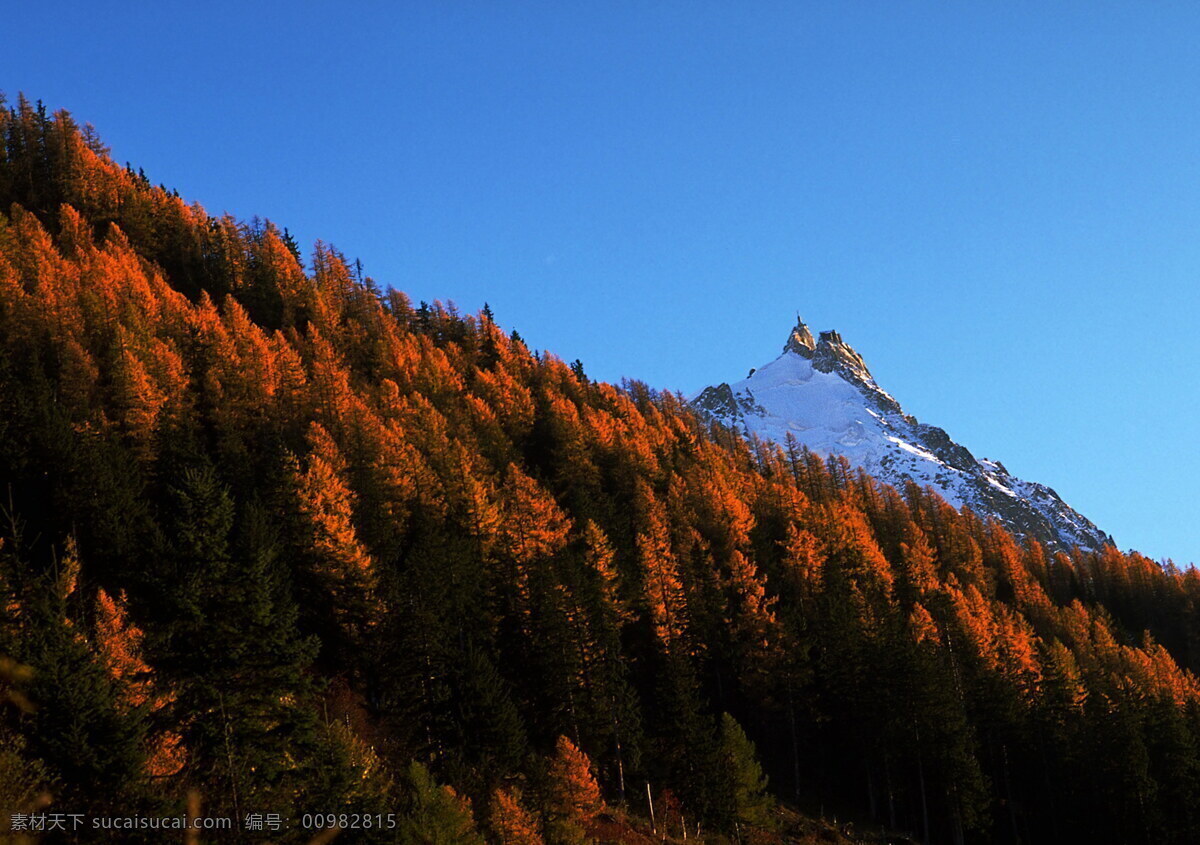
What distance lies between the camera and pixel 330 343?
9362 cm

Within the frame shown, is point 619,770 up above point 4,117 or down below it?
below

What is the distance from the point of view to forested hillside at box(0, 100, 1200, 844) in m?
29.1

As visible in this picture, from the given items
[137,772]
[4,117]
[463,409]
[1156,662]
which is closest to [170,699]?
[137,772]

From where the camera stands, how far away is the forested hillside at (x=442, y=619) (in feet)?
95.3

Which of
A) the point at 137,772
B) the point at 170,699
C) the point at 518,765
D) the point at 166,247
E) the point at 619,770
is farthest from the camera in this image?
the point at 166,247

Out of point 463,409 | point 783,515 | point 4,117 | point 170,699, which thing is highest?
point 4,117

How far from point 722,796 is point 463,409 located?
175 ft

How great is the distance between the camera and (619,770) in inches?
1849

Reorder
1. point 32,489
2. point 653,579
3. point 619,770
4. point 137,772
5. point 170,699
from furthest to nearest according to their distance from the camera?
point 653,579 → point 619,770 → point 32,489 → point 170,699 → point 137,772

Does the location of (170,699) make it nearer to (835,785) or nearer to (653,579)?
(653,579)

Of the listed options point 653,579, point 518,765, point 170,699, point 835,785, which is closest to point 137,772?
point 170,699

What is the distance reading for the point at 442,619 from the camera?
4556 cm

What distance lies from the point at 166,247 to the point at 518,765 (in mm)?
92085

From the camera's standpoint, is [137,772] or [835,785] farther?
[835,785]
